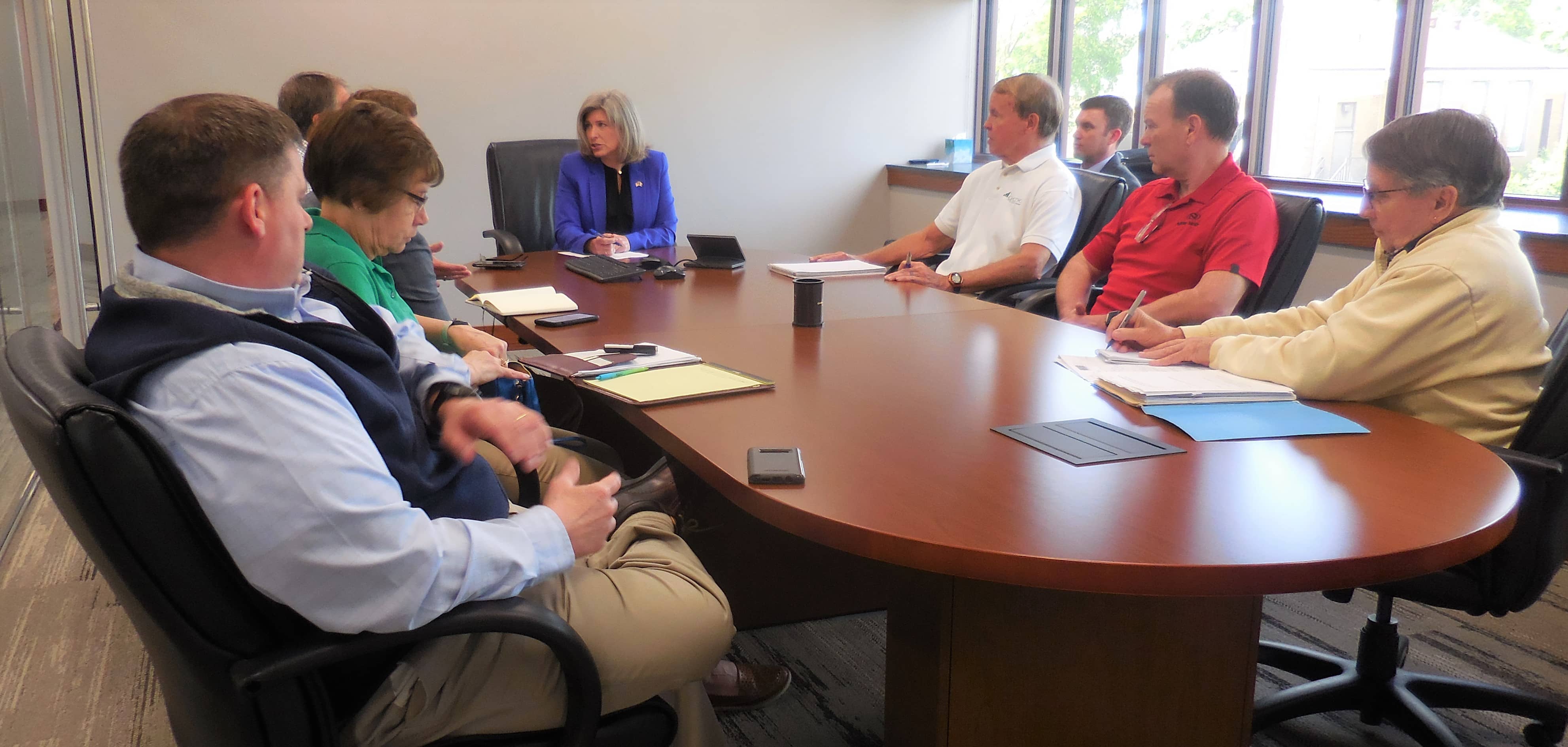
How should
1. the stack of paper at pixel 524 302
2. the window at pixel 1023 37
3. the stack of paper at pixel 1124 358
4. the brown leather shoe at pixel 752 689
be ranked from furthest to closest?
the window at pixel 1023 37, the stack of paper at pixel 524 302, the brown leather shoe at pixel 752 689, the stack of paper at pixel 1124 358

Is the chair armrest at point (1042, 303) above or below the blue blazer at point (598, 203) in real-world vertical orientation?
below

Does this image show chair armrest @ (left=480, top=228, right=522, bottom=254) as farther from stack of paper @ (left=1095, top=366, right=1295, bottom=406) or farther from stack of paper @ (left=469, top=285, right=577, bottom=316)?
stack of paper @ (left=1095, top=366, right=1295, bottom=406)

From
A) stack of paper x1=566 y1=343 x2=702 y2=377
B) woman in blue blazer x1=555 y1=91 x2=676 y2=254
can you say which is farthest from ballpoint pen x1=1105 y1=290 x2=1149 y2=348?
woman in blue blazer x1=555 y1=91 x2=676 y2=254

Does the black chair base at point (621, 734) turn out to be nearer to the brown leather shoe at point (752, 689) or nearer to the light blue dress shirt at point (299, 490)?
the light blue dress shirt at point (299, 490)

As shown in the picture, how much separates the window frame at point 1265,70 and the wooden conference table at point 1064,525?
2.10 m

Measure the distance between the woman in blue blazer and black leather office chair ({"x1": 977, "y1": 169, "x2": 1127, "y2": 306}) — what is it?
4.63ft

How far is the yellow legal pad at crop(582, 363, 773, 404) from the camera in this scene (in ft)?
5.41

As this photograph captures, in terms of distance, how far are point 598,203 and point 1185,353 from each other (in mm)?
2759

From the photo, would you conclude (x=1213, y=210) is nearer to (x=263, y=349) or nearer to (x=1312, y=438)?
(x=1312, y=438)

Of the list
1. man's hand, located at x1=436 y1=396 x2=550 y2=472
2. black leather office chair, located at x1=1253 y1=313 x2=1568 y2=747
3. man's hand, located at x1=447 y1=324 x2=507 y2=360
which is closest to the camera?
man's hand, located at x1=436 y1=396 x2=550 y2=472

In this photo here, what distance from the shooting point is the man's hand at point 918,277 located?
305 cm

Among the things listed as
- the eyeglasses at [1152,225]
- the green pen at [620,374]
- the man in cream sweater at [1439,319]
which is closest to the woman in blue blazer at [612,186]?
the eyeglasses at [1152,225]

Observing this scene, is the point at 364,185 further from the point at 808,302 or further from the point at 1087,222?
the point at 1087,222

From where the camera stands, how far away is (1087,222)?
353 centimetres
